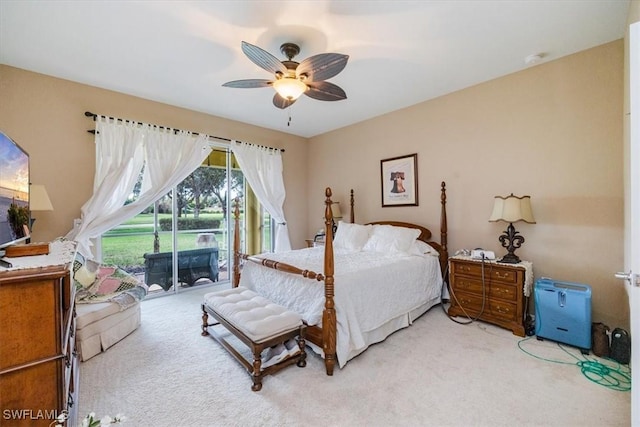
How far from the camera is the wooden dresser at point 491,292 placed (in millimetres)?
2762

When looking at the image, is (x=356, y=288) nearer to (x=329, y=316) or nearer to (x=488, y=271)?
(x=329, y=316)

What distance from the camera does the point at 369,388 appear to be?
2.00 meters

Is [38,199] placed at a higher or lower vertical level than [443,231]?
higher

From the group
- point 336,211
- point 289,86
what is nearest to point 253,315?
point 289,86

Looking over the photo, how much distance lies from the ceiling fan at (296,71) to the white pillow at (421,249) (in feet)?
6.63

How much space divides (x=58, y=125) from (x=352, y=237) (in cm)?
382

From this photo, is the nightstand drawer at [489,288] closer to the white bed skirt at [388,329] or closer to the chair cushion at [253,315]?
the white bed skirt at [388,329]

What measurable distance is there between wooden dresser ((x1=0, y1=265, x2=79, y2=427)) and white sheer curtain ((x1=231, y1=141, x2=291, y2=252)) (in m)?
3.78

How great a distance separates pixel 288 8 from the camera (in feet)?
6.72

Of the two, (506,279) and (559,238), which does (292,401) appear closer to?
(506,279)

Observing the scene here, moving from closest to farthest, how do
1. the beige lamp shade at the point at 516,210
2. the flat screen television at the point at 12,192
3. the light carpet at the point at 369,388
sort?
the flat screen television at the point at 12,192
the light carpet at the point at 369,388
the beige lamp shade at the point at 516,210

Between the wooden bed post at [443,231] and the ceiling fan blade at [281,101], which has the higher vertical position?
the ceiling fan blade at [281,101]

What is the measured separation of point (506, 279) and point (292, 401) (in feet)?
A: 7.80

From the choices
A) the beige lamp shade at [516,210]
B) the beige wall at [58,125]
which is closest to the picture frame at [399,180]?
the beige lamp shade at [516,210]
